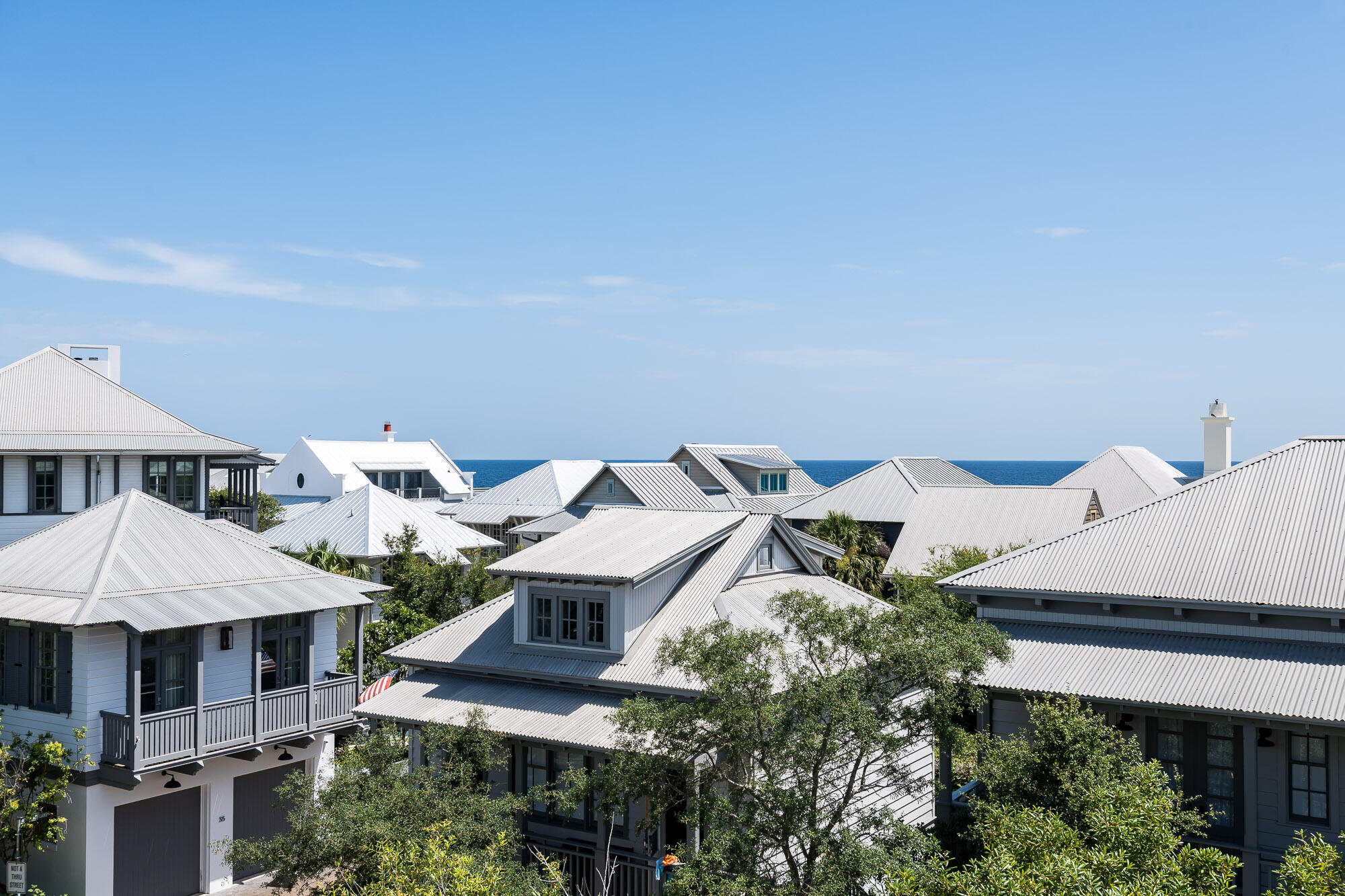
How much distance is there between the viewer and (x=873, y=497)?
50750mm

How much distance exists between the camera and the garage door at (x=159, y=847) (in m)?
21.1

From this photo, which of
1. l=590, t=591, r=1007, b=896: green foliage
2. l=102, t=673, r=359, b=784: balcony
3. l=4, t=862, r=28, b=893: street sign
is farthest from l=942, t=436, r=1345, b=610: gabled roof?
l=4, t=862, r=28, b=893: street sign

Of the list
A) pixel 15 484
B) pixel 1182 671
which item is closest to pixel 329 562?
pixel 15 484

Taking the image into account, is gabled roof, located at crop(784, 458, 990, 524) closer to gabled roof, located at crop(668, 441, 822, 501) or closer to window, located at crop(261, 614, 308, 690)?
gabled roof, located at crop(668, 441, 822, 501)

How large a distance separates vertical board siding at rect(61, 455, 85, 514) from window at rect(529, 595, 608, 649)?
43.1 ft

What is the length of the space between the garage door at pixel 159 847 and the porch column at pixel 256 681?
1.85 m

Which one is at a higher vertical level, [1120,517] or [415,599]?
[1120,517]

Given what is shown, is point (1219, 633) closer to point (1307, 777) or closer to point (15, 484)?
point (1307, 777)

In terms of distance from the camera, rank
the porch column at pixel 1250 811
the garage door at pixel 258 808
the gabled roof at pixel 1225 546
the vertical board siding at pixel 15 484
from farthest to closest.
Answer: the vertical board siding at pixel 15 484, the garage door at pixel 258 808, the gabled roof at pixel 1225 546, the porch column at pixel 1250 811

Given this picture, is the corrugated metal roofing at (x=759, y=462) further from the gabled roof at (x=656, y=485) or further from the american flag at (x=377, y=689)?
the american flag at (x=377, y=689)

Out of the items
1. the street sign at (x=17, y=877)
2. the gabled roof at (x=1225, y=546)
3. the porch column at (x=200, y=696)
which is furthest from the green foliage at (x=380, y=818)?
the gabled roof at (x=1225, y=546)

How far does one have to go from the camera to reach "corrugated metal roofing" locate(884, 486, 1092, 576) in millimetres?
43531

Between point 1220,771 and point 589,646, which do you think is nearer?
point 1220,771

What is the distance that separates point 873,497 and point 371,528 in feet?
A: 78.4
